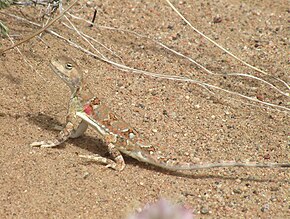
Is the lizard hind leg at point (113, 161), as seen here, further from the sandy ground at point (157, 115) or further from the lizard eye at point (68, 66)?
the lizard eye at point (68, 66)

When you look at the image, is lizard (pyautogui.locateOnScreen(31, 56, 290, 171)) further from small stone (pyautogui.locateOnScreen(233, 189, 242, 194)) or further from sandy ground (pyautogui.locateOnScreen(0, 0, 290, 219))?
small stone (pyautogui.locateOnScreen(233, 189, 242, 194))

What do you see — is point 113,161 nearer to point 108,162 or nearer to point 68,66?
point 108,162

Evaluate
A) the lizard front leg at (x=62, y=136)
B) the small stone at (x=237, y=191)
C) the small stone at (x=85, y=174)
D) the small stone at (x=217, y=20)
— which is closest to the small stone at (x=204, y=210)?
the small stone at (x=237, y=191)

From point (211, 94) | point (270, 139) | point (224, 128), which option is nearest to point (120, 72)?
point (211, 94)

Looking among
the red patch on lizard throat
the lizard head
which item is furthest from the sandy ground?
the lizard head

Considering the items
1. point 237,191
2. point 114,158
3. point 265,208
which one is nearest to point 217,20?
point 114,158

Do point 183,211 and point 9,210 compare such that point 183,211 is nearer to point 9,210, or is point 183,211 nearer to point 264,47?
point 9,210
